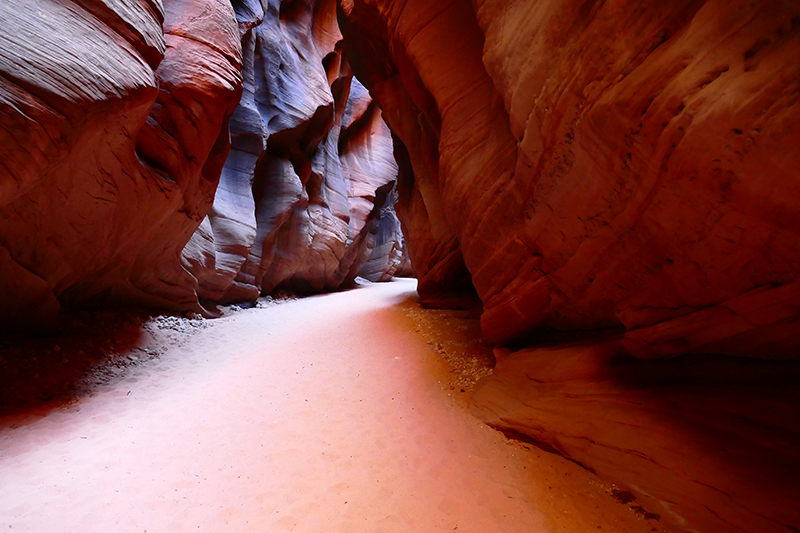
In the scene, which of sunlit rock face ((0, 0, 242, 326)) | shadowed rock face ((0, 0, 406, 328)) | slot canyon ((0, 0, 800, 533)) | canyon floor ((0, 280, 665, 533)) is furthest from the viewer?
shadowed rock face ((0, 0, 406, 328))

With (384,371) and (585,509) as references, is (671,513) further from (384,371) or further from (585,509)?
(384,371)

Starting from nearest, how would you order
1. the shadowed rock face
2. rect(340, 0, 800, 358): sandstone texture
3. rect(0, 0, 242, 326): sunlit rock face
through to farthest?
rect(340, 0, 800, 358): sandstone texture, rect(0, 0, 242, 326): sunlit rock face, the shadowed rock face

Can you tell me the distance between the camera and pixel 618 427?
3131 millimetres

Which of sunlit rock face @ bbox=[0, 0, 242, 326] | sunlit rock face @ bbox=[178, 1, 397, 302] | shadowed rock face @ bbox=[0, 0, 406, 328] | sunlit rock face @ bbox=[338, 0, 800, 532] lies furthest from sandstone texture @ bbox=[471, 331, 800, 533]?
sunlit rock face @ bbox=[178, 1, 397, 302]

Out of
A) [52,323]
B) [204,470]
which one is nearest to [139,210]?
[52,323]

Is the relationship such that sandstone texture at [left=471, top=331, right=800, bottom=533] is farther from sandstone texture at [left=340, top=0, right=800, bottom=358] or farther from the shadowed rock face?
the shadowed rock face

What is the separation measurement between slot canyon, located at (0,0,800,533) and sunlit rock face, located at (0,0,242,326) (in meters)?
0.04

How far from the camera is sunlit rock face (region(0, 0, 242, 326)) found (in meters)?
3.44

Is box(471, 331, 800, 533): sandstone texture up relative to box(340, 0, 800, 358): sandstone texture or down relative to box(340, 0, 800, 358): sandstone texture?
down

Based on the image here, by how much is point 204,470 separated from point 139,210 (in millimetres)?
4998

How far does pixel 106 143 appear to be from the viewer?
4.88 meters

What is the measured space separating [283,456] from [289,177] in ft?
39.4

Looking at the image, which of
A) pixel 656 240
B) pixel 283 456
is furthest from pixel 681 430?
pixel 283 456

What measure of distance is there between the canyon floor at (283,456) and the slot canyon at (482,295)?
0.10 ft
